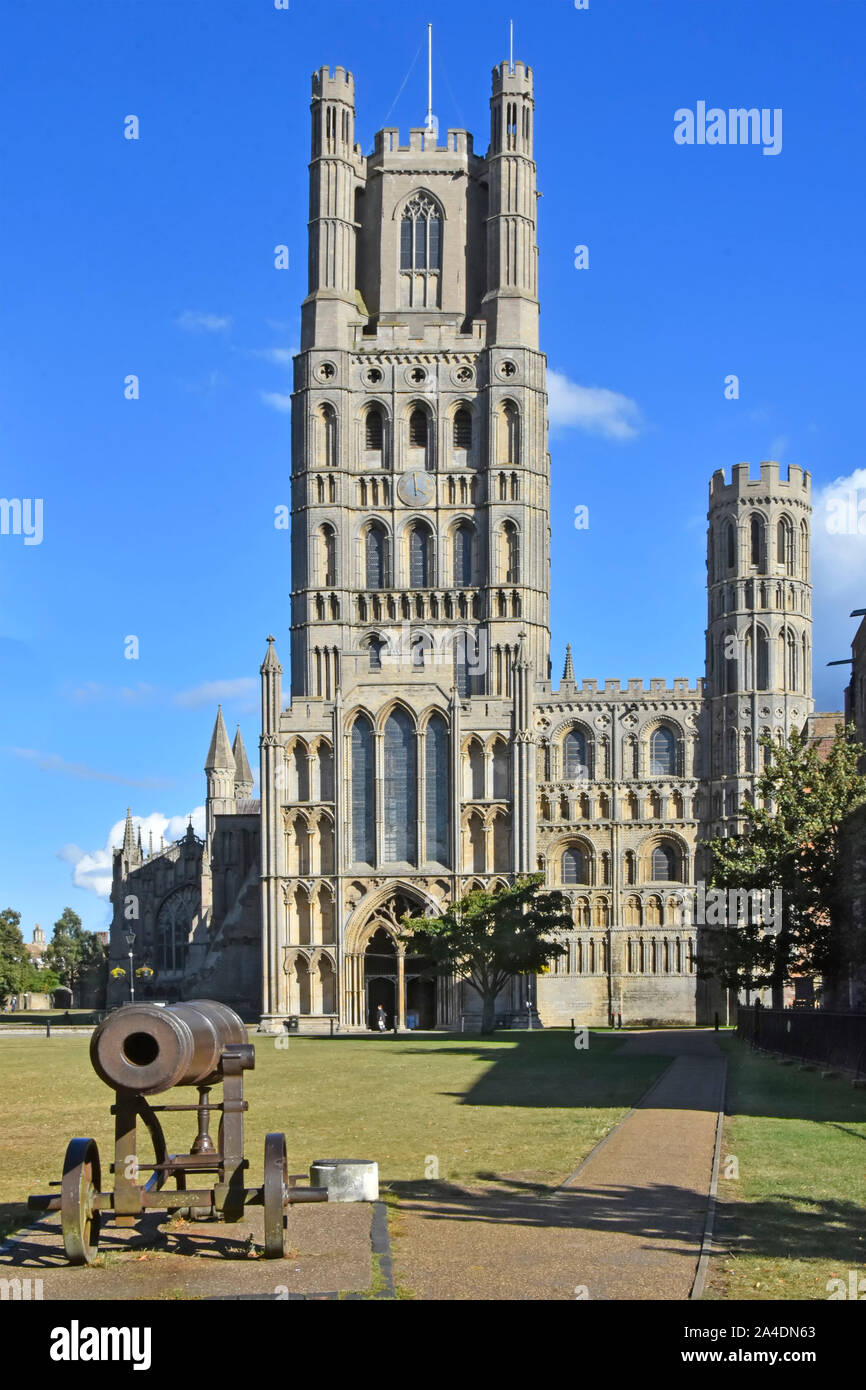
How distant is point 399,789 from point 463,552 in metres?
14.9

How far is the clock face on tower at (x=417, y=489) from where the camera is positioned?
91125 millimetres

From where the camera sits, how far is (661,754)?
297 ft

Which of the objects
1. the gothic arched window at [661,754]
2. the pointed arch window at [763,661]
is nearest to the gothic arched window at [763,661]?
the pointed arch window at [763,661]

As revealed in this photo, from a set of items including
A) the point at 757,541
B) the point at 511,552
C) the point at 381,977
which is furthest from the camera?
the point at 511,552

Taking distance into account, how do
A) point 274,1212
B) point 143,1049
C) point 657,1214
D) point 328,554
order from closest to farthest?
point 274,1212 → point 143,1049 → point 657,1214 → point 328,554

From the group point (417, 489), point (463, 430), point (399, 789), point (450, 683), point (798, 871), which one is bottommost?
point (798, 871)

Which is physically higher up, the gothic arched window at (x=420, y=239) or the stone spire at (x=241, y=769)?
the gothic arched window at (x=420, y=239)

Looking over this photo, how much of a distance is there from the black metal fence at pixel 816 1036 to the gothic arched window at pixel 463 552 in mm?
43356

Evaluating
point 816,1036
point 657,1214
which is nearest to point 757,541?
point 816,1036

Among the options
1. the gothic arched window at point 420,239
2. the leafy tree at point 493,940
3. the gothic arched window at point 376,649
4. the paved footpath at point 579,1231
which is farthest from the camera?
the gothic arched window at point 420,239

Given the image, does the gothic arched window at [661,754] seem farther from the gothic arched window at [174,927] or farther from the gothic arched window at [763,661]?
the gothic arched window at [174,927]

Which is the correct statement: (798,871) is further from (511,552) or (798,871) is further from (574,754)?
(511,552)

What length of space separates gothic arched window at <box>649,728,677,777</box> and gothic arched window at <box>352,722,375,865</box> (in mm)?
16108

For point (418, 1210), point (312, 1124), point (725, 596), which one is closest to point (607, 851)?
point (725, 596)
